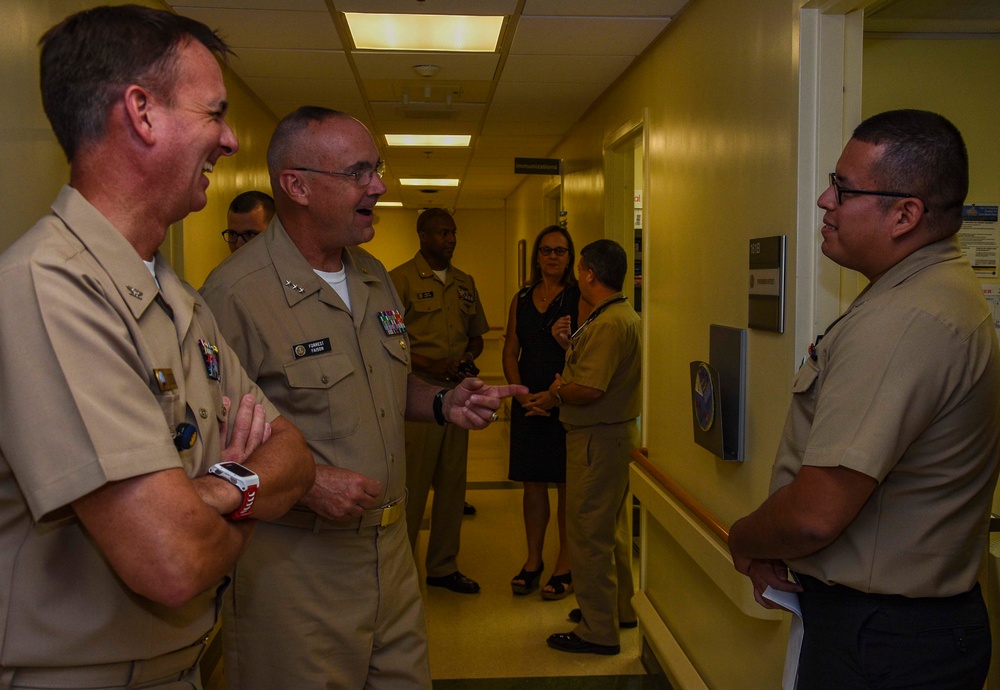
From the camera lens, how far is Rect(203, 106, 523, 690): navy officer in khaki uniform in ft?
6.29

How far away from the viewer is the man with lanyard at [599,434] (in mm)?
3738

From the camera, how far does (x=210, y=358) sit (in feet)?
4.68

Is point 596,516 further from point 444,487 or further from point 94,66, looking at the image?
point 94,66

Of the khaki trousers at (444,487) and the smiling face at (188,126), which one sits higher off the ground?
the smiling face at (188,126)

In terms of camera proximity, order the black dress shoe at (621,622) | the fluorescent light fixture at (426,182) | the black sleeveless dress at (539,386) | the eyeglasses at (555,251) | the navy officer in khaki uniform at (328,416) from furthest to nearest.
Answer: the fluorescent light fixture at (426,182) < the eyeglasses at (555,251) < the black sleeveless dress at (539,386) < the black dress shoe at (621,622) < the navy officer in khaki uniform at (328,416)

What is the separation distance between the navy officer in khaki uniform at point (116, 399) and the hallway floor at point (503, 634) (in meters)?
2.47

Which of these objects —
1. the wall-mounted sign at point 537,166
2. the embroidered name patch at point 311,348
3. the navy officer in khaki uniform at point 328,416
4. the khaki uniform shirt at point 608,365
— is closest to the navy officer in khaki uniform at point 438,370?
the khaki uniform shirt at point 608,365

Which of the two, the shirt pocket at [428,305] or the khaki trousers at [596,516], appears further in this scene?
the shirt pocket at [428,305]

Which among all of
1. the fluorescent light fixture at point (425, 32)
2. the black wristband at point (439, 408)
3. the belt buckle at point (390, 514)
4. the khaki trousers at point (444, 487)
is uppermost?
the fluorescent light fixture at point (425, 32)

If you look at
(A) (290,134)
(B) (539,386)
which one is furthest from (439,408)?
(B) (539,386)

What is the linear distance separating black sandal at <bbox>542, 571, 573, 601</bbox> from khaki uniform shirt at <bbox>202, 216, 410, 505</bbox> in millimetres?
2569

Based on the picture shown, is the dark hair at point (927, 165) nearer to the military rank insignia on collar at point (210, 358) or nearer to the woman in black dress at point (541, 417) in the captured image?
the military rank insignia on collar at point (210, 358)

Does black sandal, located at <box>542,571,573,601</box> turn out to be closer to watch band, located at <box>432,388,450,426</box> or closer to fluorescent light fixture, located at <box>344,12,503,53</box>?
watch band, located at <box>432,388,450,426</box>

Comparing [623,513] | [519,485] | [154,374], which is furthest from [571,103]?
[154,374]
